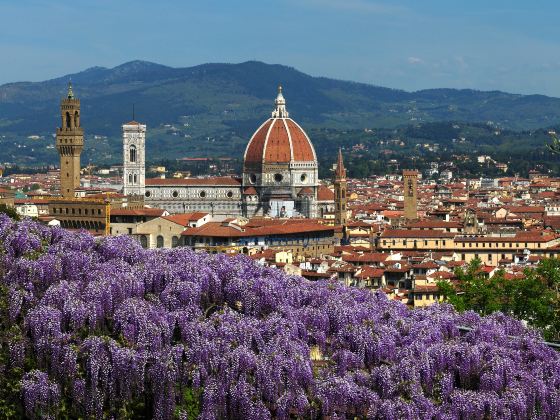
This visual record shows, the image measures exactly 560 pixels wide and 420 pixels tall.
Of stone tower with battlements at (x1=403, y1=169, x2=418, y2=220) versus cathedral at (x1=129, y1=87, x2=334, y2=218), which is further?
cathedral at (x1=129, y1=87, x2=334, y2=218)

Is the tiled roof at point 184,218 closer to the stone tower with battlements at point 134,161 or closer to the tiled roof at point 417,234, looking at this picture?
the tiled roof at point 417,234

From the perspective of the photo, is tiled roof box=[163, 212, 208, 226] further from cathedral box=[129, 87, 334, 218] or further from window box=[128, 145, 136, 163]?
window box=[128, 145, 136, 163]

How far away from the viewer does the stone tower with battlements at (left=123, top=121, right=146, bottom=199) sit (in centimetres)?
11131

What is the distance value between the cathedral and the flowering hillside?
81.9 meters

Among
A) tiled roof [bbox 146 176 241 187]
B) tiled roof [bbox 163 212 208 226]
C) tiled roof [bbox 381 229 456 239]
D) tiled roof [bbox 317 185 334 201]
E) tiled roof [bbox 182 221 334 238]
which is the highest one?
tiled roof [bbox 146 176 241 187]

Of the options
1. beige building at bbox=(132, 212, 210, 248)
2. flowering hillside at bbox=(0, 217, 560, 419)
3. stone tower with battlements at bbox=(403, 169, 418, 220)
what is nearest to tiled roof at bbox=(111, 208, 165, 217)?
beige building at bbox=(132, 212, 210, 248)

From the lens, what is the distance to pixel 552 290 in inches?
1923

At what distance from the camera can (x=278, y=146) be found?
114625mm

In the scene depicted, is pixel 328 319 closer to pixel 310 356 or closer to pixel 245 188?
pixel 310 356

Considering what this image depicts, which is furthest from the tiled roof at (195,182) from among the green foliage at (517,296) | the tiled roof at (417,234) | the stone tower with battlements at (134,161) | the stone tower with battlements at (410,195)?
the green foliage at (517,296)

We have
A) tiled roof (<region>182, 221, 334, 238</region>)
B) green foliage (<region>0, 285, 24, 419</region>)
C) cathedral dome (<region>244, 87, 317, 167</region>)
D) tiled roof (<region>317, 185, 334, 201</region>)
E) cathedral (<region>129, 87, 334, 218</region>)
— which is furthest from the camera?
cathedral dome (<region>244, 87, 317, 167</region>)

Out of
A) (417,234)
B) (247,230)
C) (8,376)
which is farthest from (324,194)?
(8,376)

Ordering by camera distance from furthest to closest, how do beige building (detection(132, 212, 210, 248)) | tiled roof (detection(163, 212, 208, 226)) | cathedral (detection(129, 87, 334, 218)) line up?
cathedral (detection(129, 87, 334, 218))
tiled roof (detection(163, 212, 208, 226))
beige building (detection(132, 212, 210, 248))

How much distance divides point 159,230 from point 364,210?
123 ft
